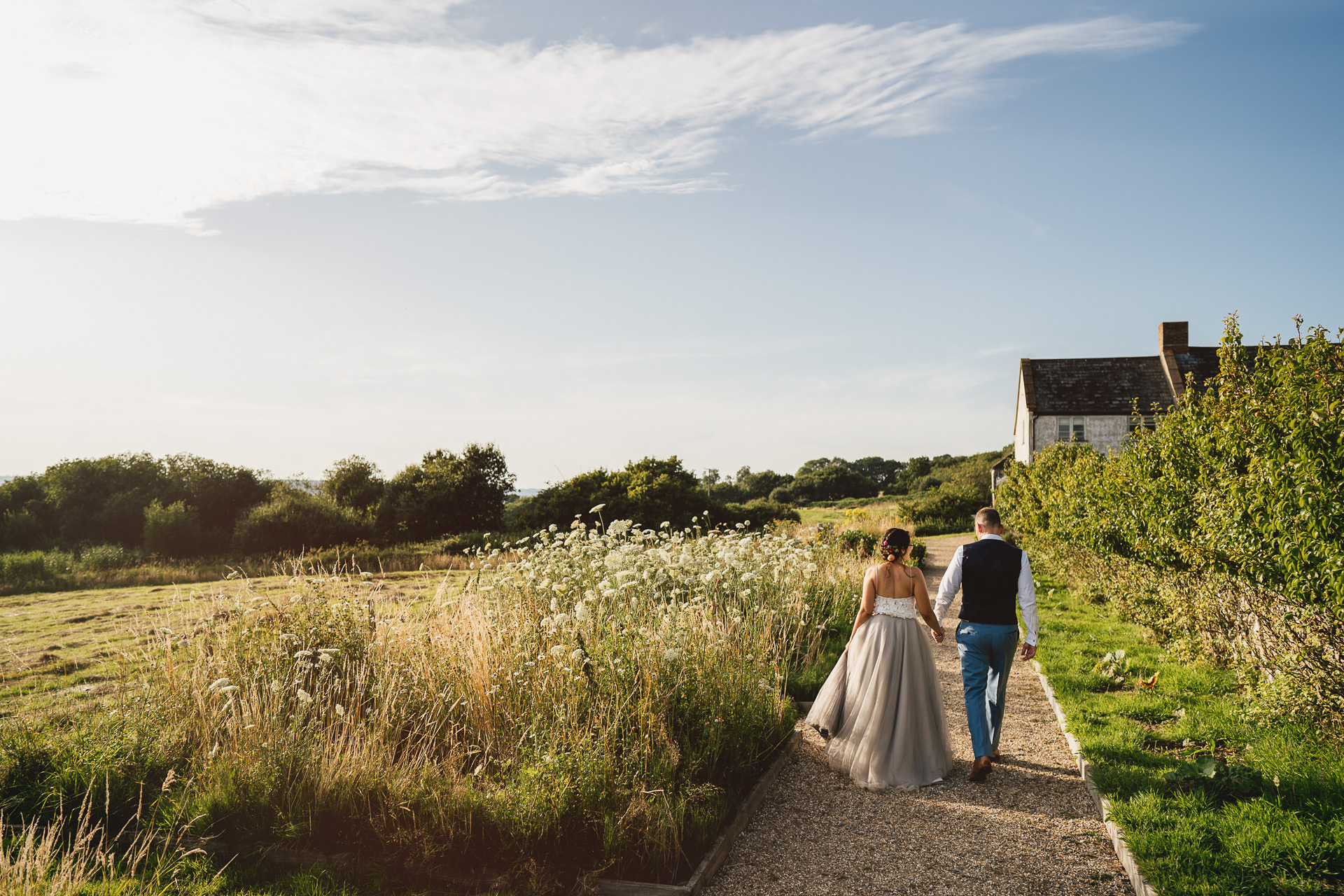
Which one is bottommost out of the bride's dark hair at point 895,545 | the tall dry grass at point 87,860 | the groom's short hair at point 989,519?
the tall dry grass at point 87,860

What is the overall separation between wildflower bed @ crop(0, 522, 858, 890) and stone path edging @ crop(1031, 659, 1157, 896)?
2.22 meters

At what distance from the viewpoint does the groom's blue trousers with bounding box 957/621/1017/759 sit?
5562 millimetres

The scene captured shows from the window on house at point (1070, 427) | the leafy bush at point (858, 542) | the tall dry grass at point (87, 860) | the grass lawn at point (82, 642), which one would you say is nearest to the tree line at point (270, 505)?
the window on house at point (1070, 427)

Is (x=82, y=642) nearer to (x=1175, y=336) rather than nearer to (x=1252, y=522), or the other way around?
(x=1252, y=522)

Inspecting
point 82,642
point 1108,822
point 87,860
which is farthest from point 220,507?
point 1108,822

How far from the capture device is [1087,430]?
107ft

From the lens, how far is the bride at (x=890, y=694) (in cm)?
546

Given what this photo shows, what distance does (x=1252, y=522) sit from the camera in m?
5.69

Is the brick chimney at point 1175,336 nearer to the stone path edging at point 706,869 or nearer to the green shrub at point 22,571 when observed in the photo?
the stone path edging at point 706,869

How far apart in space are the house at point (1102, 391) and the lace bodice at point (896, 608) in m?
29.6

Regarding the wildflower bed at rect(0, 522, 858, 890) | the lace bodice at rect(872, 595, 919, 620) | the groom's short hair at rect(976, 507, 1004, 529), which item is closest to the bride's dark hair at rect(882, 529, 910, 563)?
the lace bodice at rect(872, 595, 919, 620)

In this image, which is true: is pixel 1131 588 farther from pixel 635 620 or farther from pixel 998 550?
pixel 635 620

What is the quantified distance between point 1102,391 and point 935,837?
34.2 m

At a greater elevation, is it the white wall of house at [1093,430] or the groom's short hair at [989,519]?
the white wall of house at [1093,430]
